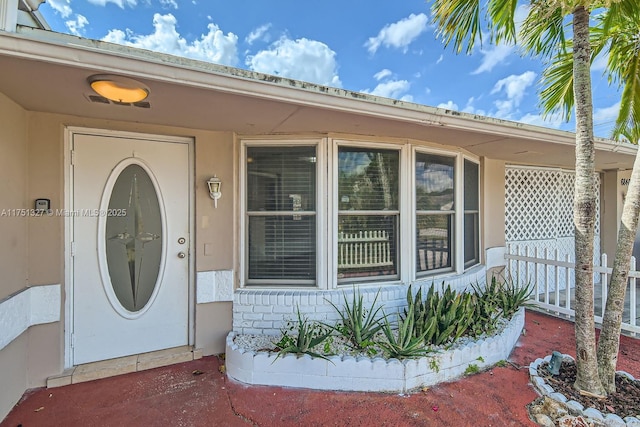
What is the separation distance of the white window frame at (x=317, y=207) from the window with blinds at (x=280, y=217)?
0.03m

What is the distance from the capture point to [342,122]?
305 centimetres

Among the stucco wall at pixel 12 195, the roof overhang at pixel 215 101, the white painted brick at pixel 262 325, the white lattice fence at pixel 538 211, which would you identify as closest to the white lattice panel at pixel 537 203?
the white lattice fence at pixel 538 211

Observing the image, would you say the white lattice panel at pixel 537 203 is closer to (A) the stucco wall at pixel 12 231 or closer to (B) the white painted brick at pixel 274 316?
(B) the white painted brick at pixel 274 316

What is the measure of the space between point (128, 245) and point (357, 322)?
242 cm

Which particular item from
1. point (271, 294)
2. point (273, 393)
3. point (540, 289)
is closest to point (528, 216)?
point (540, 289)

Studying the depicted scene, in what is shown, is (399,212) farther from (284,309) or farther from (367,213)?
(284,309)

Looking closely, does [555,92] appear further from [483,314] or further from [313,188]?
[313,188]

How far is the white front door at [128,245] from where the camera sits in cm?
305

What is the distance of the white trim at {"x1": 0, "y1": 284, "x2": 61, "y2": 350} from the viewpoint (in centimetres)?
238

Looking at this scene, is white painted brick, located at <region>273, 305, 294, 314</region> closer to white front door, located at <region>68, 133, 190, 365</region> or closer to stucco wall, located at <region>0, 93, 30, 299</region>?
white front door, located at <region>68, 133, 190, 365</region>

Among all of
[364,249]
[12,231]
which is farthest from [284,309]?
[12,231]

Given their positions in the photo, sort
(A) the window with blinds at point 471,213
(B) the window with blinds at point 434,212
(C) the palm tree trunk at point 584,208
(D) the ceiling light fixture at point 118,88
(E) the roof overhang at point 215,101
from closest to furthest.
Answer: (E) the roof overhang at point 215,101
(D) the ceiling light fixture at point 118,88
(C) the palm tree trunk at point 584,208
(B) the window with blinds at point 434,212
(A) the window with blinds at point 471,213

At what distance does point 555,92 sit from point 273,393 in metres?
5.46

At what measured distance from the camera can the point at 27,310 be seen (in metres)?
2.69
